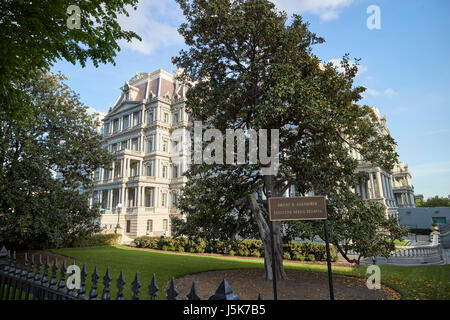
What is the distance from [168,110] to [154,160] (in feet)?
30.0

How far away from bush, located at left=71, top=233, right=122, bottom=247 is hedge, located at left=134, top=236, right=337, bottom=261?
2.96m

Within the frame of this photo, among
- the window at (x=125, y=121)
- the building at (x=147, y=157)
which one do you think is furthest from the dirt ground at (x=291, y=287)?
the window at (x=125, y=121)

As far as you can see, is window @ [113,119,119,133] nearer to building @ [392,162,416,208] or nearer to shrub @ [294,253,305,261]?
shrub @ [294,253,305,261]

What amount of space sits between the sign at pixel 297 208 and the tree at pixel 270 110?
3108 mm

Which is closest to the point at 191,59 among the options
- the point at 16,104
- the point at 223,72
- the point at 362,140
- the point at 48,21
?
the point at 223,72

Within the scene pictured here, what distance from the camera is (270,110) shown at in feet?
32.5

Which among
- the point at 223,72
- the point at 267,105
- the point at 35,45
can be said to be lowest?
the point at 267,105

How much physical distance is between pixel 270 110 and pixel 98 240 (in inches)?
996

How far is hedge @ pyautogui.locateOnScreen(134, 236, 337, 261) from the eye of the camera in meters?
19.0

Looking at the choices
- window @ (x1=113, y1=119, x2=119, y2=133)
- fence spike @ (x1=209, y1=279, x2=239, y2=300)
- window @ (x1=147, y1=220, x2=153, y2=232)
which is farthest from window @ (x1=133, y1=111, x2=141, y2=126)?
fence spike @ (x1=209, y1=279, x2=239, y2=300)

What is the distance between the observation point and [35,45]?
24.5ft

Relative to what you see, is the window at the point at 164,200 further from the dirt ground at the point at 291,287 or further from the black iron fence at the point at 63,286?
the black iron fence at the point at 63,286

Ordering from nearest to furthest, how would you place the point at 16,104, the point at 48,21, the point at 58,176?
the point at 48,21 → the point at 16,104 → the point at 58,176

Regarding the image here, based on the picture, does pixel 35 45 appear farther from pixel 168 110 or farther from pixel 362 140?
pixel 168 110
